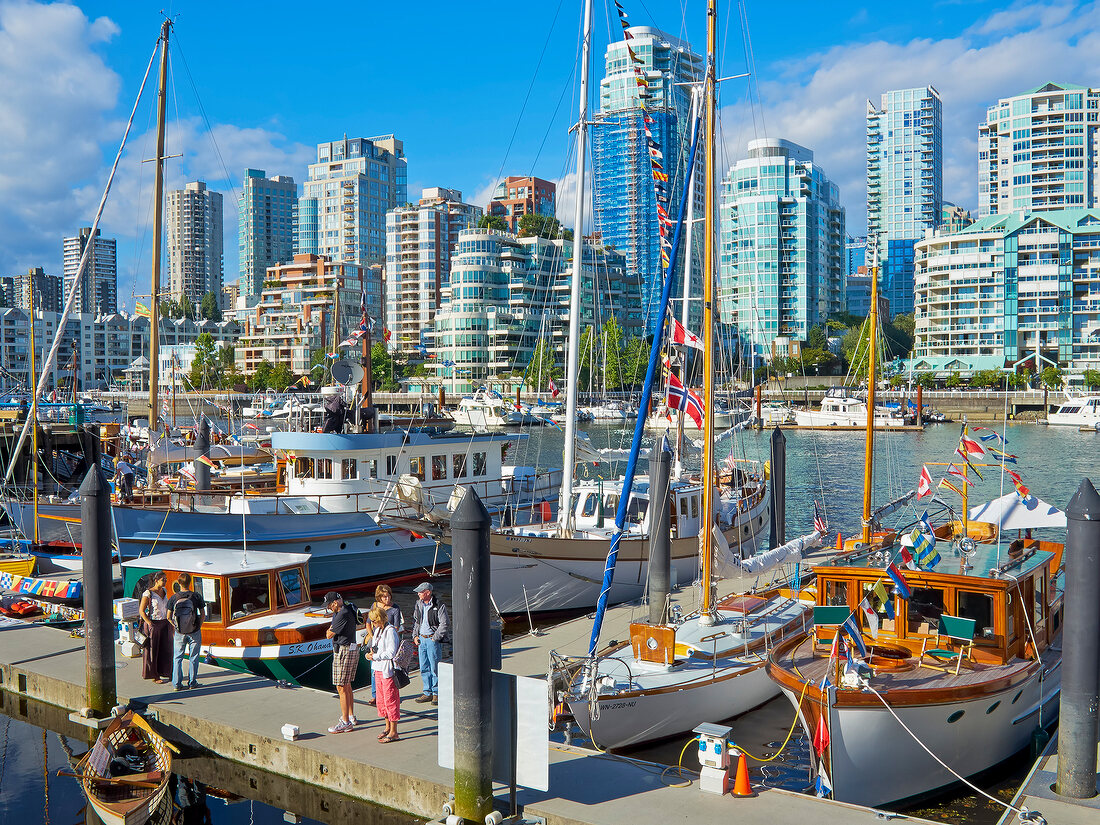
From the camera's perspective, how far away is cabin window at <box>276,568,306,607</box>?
15.7m

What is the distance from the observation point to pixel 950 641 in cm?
1238

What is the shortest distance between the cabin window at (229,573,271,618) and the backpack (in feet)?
6.62

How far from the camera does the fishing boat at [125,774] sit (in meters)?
10.9

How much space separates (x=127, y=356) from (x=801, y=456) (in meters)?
159

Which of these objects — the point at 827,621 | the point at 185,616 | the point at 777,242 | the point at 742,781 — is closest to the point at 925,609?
the point at 827,621

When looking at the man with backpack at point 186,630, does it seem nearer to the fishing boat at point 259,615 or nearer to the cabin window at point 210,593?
the fishing boat at point 259,615

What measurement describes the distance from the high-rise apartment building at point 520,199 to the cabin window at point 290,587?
537 ft

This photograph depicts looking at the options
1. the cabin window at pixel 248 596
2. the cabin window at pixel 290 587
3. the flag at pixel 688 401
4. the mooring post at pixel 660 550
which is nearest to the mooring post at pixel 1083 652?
the mooring post at pixel 660 550

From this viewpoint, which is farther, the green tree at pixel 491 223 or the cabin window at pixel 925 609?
the green tree at pixel 491 223

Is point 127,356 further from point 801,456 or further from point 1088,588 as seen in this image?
point 1088,588

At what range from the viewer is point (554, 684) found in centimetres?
1254

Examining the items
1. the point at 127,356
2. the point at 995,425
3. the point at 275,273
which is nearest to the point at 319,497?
the point at 995,425

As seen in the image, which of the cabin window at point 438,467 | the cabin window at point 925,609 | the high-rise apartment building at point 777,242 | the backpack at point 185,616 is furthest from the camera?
the high-rise apartment building at point 777,242

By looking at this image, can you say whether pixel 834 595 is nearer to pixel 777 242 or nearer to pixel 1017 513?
pixel 1017 513
